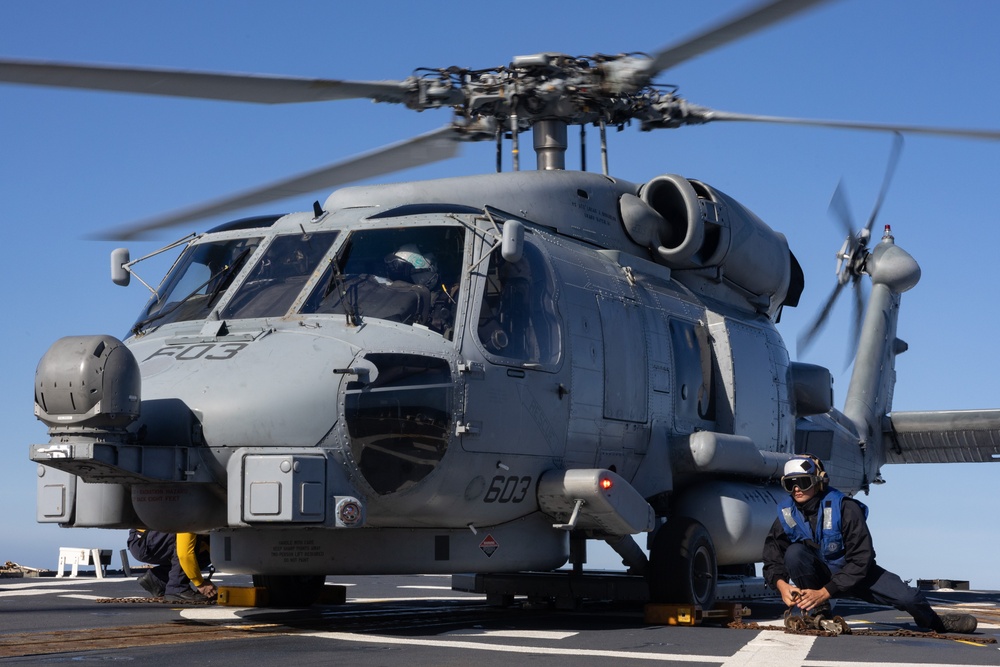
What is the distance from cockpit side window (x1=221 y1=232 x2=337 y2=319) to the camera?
335 inches

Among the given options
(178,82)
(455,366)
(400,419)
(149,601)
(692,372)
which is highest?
(178,82)

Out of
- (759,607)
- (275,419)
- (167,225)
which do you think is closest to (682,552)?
(759,607)

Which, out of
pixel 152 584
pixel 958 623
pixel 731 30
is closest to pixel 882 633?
pixel 958 623

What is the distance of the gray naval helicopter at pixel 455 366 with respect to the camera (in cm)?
755

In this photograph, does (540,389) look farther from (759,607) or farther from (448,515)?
(759,607)

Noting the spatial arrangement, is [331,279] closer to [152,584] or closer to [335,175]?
[335,175]

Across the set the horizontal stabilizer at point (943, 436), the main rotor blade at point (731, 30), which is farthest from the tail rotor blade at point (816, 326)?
the main rotor blade at point (731, 30)

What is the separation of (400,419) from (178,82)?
2.78 meters

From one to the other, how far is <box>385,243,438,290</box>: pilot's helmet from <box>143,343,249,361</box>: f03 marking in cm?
122

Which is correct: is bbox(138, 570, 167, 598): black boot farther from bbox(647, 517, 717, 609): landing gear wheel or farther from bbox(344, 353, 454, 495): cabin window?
bbox(344, 353, 454, 495): cabin window

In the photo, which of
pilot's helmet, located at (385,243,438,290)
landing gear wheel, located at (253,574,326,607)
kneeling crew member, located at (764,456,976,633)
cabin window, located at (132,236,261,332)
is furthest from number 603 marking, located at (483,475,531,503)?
landing gear wheel, located at (253,574,326,607)

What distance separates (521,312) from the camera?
8.94 meters

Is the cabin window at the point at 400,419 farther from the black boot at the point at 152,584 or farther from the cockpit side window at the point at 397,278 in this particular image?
the black boot at the point at 152,584

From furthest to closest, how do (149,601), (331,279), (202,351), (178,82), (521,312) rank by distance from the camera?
(149,601) → (521,312) → (331,279) → (178,82) → (202,351)
